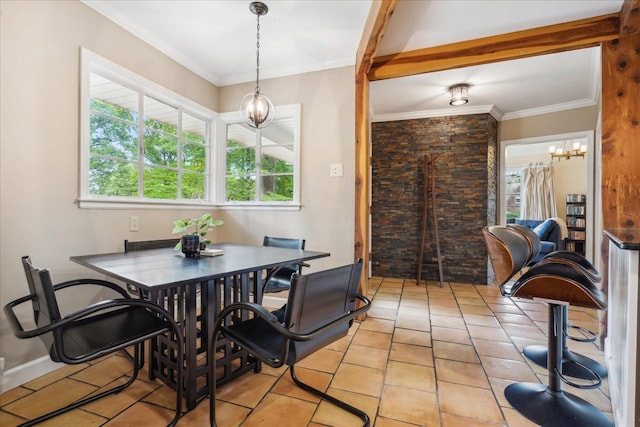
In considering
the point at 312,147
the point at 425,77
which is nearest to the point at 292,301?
the point at 312,147

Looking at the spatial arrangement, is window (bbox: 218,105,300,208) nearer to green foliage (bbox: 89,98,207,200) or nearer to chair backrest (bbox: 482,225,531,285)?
green foliage (bbox: 89,98,207,200)

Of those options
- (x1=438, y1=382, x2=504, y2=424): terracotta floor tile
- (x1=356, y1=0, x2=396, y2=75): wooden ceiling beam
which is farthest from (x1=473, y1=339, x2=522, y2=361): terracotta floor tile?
(x1=356, y1=0, x2=396, y2=75): wooden ceiling beam

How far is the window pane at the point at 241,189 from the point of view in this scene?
3.39 metres

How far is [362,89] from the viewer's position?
2.85m

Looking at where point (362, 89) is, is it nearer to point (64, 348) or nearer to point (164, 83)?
point (164, 83)

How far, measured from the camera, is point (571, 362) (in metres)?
1.93

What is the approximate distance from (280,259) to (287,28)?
1.93m

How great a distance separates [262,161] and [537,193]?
7184mm

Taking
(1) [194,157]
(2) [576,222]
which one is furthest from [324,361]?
(2) [576,222]

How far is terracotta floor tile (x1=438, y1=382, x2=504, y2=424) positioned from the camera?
150 centimetres

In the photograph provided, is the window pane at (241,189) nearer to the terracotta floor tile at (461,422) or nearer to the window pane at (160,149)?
the window pane at (160,149)

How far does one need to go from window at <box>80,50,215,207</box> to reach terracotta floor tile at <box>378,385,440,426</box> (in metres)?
2.31

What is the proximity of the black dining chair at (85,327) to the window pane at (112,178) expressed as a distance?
3.09ft

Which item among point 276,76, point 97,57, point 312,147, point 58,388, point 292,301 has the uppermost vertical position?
point 276,76
